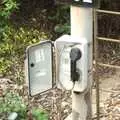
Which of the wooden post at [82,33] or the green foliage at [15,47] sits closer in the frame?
the wooden post at [82,33]

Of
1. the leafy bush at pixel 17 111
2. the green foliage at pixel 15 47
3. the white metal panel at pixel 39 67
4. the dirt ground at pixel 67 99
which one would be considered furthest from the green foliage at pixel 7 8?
the white metal panel at pixel 39 67

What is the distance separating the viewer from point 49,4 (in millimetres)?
7395

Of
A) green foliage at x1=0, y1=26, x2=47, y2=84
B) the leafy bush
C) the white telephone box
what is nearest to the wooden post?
the white telephone box

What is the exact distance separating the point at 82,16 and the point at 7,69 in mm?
2449

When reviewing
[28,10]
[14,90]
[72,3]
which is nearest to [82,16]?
[72,3]

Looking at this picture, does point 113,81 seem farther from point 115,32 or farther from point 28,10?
point 28,10

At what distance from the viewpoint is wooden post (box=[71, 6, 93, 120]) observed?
13.3 ft

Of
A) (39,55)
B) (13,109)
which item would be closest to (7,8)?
(13,109)

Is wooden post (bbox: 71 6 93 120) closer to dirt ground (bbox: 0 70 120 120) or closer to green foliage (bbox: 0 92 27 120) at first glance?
green foliage (bbox: 0 92 27 120)

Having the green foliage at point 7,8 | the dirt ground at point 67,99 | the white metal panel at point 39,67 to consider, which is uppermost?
the green foliage at point 7,8

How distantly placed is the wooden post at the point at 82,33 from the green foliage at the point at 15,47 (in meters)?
1.98

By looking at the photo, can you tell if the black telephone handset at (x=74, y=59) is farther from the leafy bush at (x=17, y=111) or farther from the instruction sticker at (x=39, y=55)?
the leafy bush at (x=17, y=111)

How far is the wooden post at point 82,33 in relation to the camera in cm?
404

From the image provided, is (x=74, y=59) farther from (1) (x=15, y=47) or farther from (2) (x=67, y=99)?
(1) (x=15, y=47)
